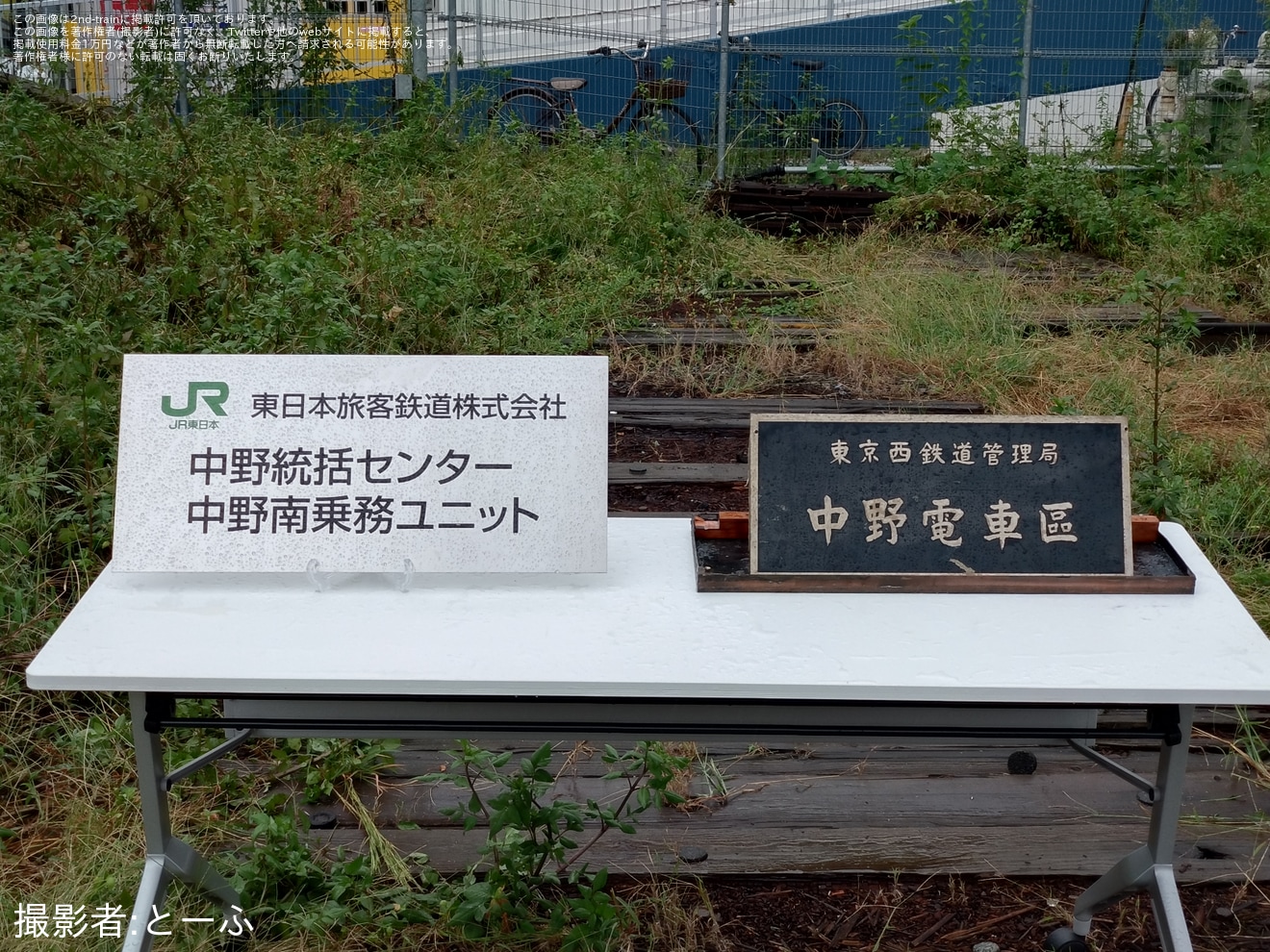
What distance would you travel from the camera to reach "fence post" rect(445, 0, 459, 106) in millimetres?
9070

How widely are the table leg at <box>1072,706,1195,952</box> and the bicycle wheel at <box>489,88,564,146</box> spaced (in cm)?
754

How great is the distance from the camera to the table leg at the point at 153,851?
2006 millimetres

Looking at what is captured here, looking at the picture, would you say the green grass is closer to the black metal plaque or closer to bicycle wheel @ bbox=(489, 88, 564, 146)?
bicycle wheel @ bbox=(489, 88, 564, 146)

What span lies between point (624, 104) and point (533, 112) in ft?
2.40

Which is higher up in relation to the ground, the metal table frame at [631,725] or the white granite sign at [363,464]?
the white granite sign at [363,464]

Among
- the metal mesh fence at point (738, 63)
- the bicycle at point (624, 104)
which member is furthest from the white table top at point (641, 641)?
the bicycle at point (624, 104)

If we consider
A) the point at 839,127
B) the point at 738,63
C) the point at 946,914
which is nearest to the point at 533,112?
the point at 738,63

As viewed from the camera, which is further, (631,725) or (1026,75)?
(1026,75)

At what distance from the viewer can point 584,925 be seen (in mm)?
2307

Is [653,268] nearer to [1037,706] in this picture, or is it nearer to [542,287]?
[542,287]

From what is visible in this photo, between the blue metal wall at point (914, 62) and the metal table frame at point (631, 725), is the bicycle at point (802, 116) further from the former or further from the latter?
the metal table frame at point (631, 725)

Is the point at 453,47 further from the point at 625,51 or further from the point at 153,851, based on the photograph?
the point at 153,851

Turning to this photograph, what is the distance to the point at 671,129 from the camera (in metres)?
9.46

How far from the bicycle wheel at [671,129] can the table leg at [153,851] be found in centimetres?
686
